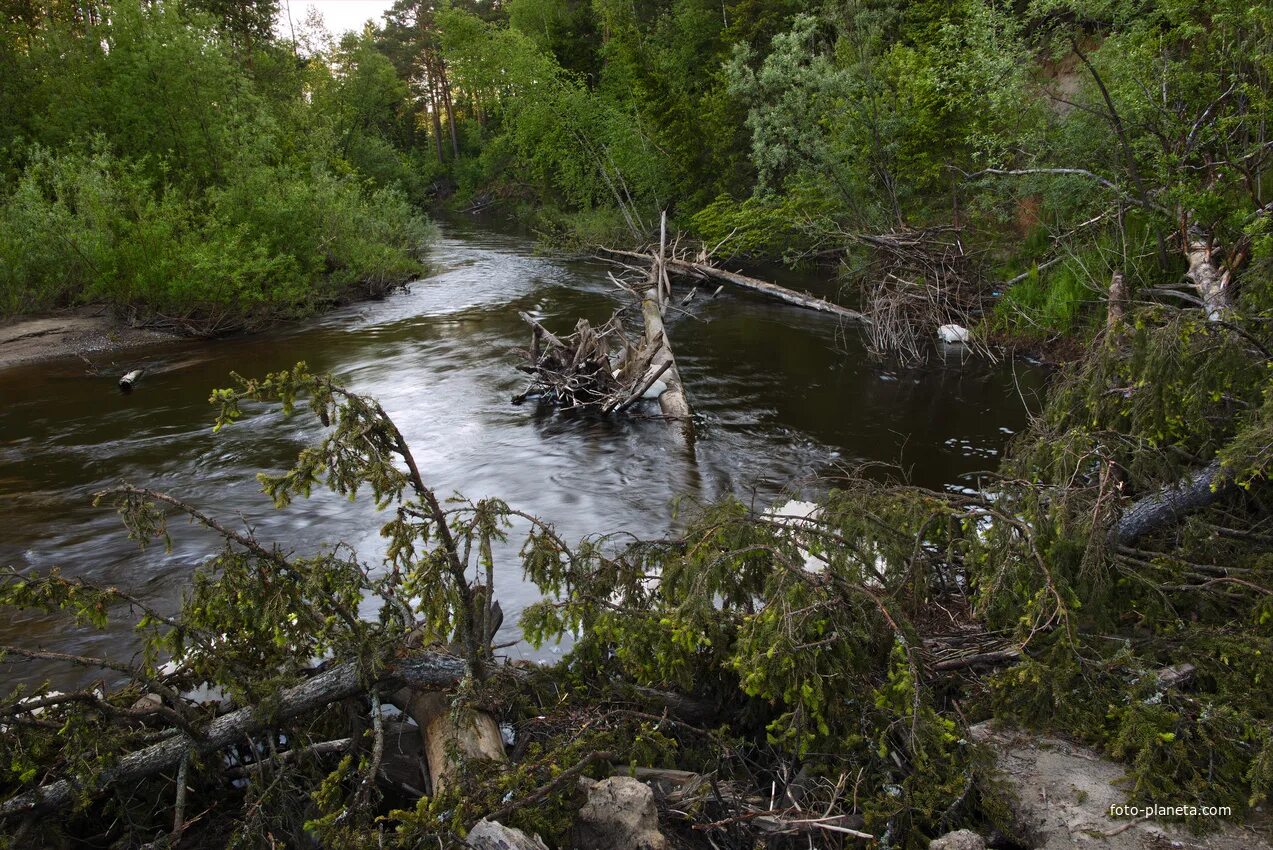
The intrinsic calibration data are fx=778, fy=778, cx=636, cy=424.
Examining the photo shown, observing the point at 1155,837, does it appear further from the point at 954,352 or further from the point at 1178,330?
the point at 954,352

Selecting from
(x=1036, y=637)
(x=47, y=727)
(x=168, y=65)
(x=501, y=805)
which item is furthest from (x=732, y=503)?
(x=168, y=65)

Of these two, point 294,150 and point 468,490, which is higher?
point 294,150

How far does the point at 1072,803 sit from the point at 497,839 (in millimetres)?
2312

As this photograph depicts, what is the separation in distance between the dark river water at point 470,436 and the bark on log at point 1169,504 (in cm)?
249

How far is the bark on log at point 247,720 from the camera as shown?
10.4 feet

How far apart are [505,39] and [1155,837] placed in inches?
1389

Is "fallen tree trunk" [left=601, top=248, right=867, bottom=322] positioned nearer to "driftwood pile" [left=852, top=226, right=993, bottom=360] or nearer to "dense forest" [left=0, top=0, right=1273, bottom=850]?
"driftwood pile" [left=852, top=226, right=993, bottom=360]

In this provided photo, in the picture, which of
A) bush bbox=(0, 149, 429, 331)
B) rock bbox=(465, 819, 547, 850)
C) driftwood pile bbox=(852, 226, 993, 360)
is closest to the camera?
rock bbox=(465, 819, 547, 850)

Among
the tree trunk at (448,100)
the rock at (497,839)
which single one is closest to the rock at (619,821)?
the rock at (497,839)

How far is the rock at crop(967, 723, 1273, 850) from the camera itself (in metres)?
2.96

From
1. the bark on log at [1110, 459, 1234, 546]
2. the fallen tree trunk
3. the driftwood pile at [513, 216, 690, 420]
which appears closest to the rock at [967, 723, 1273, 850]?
the bark on log at [1110, 459, 1234, 546]

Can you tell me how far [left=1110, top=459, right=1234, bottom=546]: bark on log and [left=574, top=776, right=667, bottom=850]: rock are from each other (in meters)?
3.35

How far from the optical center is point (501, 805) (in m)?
2.90

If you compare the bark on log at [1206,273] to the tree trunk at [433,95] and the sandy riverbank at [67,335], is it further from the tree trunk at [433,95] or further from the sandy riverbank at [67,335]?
the tree trunk at [433,95]
